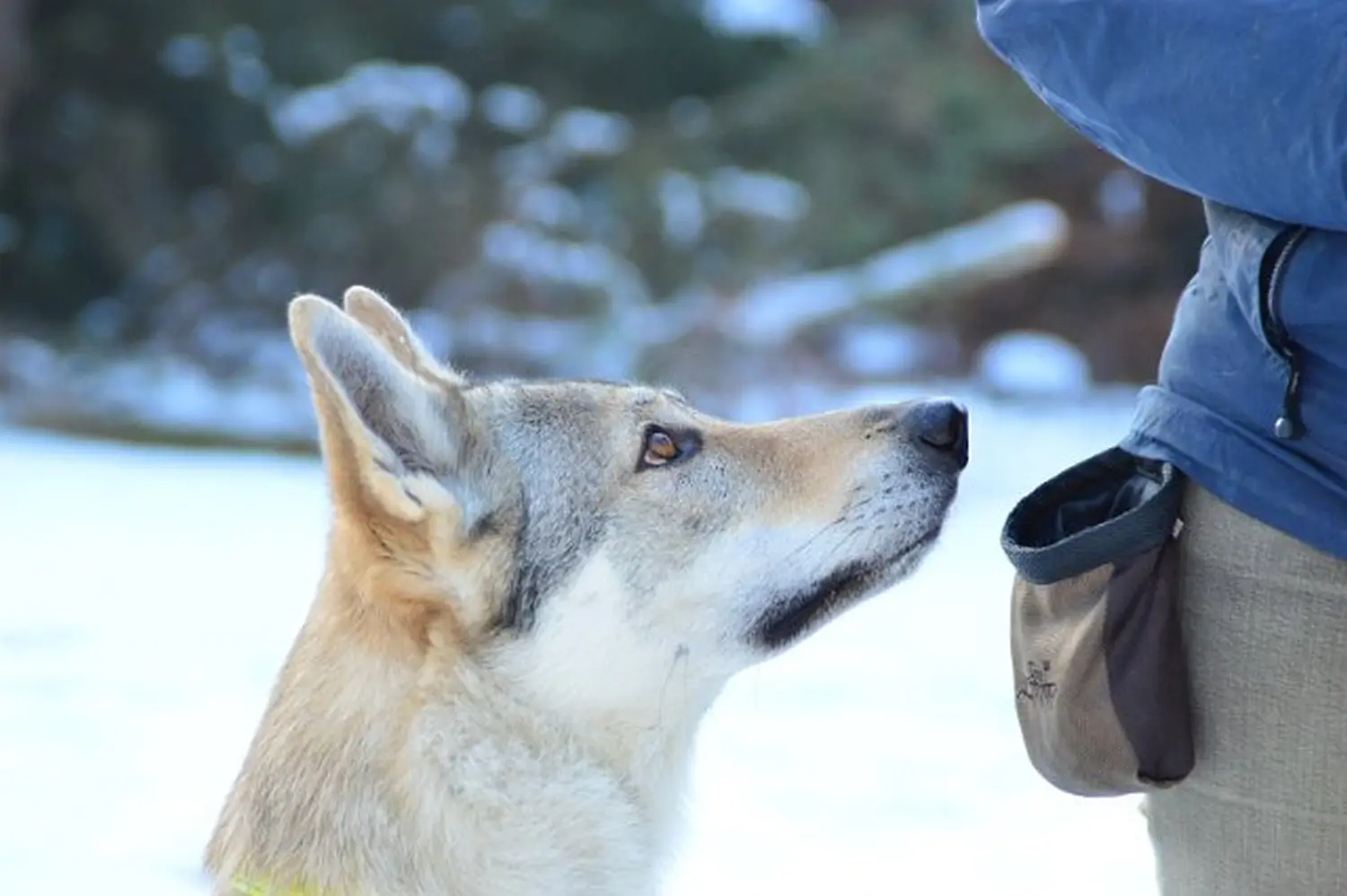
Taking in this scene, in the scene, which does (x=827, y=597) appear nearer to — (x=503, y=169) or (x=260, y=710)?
(x=260, y=710)

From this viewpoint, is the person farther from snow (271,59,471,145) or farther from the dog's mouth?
snow (271,59,471,145)

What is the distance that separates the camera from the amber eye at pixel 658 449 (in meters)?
3.04

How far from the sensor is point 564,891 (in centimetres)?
275

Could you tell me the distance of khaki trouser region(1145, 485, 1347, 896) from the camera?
2471 millimetres

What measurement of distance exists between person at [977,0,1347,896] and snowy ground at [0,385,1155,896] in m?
0.68

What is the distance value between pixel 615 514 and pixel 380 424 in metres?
0.43

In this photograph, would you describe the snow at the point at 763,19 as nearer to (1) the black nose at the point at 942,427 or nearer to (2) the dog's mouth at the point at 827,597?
(1) the black nose at the point at 942,427

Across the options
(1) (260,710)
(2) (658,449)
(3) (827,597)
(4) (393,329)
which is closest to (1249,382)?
(3) (827,597)

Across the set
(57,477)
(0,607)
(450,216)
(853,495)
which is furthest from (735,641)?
(450,216)

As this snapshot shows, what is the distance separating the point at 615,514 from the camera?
2963 millimetres

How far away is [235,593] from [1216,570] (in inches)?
214

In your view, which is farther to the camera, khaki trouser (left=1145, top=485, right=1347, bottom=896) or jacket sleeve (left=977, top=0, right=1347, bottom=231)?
khaki trouser (left=1145, top=485, right=1347, bottom=896)

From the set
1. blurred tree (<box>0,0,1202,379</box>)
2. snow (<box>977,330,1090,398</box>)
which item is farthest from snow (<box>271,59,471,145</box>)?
snow (<box>977,330,1090,398</box>)

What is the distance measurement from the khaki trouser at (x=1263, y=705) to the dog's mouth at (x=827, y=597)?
0.50m
